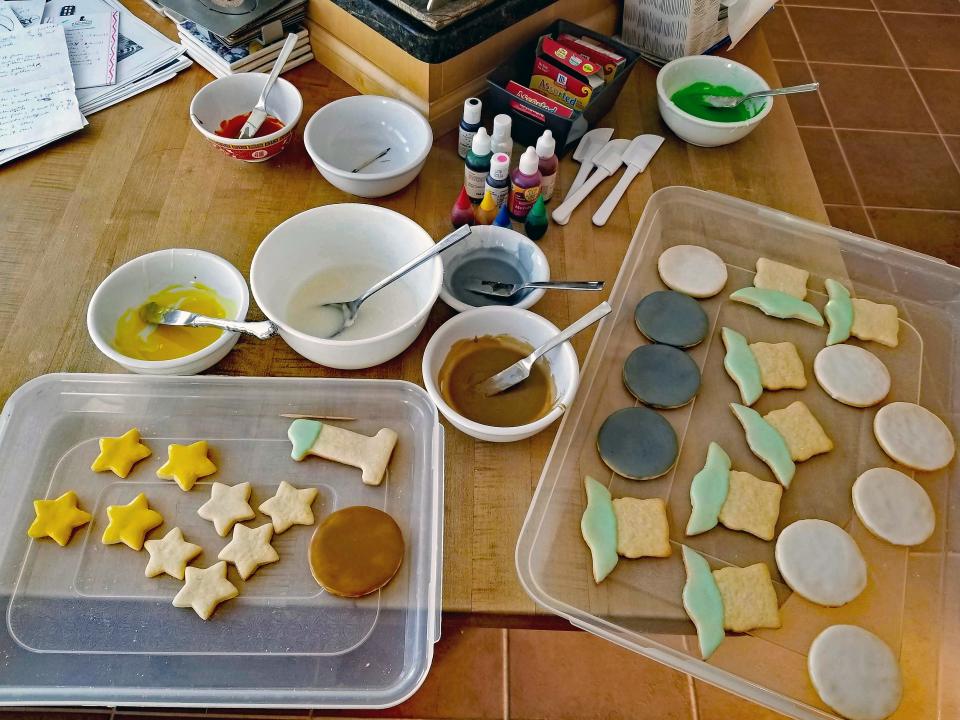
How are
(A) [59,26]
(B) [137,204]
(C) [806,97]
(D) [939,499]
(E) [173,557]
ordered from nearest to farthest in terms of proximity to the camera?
(E) [173,557] < (D) [939,499] < (B) [137,204] < (A) [59,26] < (C) [806,97]

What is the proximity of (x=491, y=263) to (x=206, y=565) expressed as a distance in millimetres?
510

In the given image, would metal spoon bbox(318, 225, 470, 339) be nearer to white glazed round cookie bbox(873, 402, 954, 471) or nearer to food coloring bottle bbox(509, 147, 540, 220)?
food coloring bottle bbox(509, 147, 540, 220)

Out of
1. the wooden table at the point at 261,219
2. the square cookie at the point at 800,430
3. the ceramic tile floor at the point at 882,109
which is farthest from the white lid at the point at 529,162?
the ceramic tile floor at the point at 882,109

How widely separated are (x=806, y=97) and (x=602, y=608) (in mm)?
2193

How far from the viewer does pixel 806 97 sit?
2.32 m

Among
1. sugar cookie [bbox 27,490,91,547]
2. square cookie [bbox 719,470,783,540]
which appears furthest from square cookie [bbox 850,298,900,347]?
sugar cookie [bbox 27,490,91,547]

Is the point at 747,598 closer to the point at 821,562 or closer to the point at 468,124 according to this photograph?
the point at 821,562

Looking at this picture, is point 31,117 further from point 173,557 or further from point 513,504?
point 513,504

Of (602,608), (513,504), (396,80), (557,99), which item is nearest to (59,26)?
(396,80)

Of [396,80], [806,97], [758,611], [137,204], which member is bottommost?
[806,97]

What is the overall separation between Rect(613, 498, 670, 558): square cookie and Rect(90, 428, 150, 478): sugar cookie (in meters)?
0.54

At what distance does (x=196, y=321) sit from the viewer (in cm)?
83

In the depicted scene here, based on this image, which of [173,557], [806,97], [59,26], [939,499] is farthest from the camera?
[806,97]

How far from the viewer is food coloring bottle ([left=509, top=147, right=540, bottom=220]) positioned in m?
0.93
